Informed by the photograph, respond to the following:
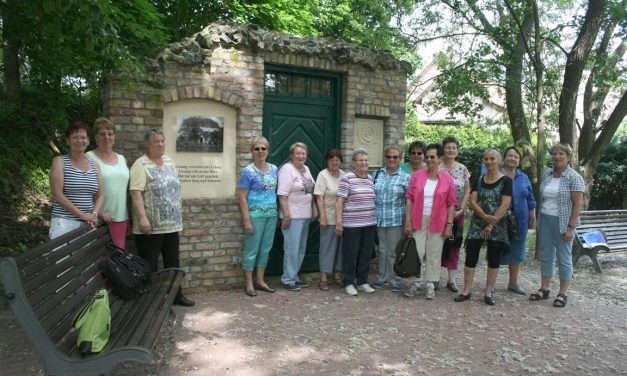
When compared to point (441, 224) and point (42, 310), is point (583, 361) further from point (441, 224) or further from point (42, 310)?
point (42, 310)

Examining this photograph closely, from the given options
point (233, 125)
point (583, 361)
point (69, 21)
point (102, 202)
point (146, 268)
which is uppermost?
point (69, 21)

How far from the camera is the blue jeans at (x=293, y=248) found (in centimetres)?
578

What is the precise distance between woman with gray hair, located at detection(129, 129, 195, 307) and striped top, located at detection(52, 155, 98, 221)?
1.54ft

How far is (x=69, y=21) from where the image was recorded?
5.23m

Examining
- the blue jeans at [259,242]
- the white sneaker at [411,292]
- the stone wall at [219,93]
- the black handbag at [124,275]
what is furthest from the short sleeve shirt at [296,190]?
the black handbag at [124,275]

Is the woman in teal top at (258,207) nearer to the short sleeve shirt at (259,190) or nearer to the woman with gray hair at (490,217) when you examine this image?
the short sleeve shirt at (259,190)

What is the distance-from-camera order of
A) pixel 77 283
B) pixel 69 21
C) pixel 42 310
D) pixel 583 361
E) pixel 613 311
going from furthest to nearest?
pixel 613 311, pixel 69 21, pixel 583 361, pixel 77 283, pixel 42 310

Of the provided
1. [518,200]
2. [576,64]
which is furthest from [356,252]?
[576,64]

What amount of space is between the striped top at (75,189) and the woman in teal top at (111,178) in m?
0.22

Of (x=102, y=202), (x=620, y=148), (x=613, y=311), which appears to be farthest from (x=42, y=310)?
(x=620, y=148)

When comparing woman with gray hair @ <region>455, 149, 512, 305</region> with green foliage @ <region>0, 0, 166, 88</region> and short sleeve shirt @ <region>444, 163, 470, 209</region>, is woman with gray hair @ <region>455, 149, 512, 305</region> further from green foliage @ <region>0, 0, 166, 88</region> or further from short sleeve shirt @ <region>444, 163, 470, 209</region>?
green foliage @ <region>0, 0, 166, 88</region>

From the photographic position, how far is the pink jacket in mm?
5508

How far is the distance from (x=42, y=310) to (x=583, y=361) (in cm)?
404

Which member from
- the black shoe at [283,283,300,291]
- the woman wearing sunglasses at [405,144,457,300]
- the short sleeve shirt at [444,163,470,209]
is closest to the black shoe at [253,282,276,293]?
the black shoe at [283,283,300,291]
